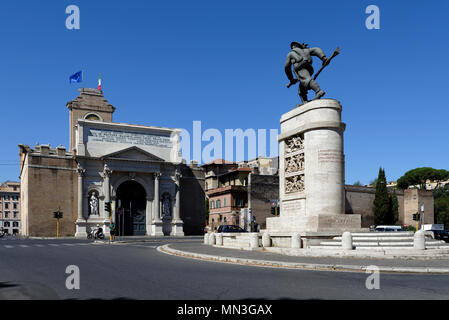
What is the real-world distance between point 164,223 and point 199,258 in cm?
3967

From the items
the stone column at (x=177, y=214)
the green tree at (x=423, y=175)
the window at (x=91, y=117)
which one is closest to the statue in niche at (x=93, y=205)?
the stone column at (x=177, y=214)

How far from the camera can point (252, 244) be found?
2022 cm

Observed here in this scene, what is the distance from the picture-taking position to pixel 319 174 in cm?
1944

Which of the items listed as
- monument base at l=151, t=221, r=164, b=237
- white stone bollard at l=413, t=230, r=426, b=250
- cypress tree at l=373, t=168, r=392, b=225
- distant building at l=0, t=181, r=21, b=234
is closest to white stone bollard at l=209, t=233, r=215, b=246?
white stone bollard at l=413, t=230, r=426, b=250

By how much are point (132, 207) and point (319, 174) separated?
39815 millimetres

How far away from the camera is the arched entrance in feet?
182

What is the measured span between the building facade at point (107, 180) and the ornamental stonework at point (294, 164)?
1245 inches

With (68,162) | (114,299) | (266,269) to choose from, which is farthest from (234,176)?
(114,299)

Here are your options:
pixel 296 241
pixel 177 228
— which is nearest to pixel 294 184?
pixel 296 241

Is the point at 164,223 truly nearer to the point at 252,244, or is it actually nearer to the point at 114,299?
the point at 252,244

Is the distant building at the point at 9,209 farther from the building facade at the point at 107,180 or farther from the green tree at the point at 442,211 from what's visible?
the green tree at the point at 442,211

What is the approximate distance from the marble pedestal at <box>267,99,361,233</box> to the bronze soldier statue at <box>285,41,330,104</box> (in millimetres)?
1121

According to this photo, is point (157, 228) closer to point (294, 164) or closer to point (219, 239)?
point (219, 239)

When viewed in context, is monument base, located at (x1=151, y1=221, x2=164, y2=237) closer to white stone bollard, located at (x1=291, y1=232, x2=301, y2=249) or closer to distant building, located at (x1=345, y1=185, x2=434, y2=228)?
distant building, located at (x1=345, y1=185, x2=434, y2=228)
